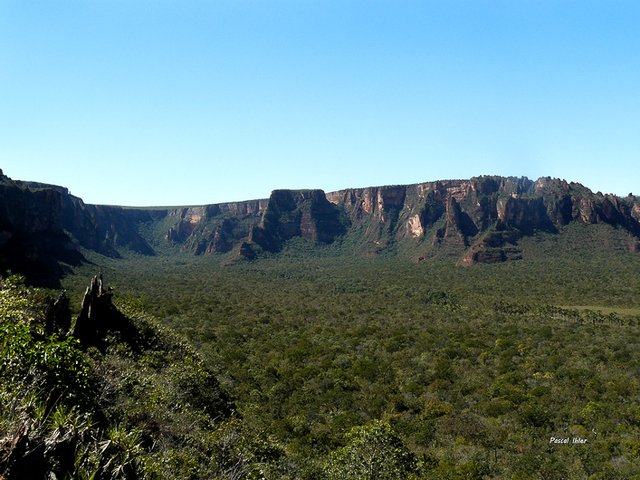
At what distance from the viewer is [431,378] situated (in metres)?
37.4

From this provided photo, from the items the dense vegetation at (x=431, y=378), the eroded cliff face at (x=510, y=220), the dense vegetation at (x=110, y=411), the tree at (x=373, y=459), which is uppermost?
the eroded cliff face at (x=510, y=220)

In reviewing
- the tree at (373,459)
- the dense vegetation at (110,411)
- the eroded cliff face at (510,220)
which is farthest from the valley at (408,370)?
the eroded cliff face at (510,220)

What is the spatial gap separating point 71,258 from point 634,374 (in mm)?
119069

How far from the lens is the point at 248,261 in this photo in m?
189

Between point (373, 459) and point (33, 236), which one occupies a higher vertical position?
point (33, 236)

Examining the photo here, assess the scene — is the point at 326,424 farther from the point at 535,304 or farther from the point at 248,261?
the point at 248,261

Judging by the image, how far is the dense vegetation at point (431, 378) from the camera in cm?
2259

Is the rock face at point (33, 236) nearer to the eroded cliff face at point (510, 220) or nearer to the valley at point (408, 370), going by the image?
the valley at point (408, 370)

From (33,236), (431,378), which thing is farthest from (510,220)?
(33,236)

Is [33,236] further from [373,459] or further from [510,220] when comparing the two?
[510,220]

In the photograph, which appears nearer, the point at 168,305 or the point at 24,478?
the point at 24,478

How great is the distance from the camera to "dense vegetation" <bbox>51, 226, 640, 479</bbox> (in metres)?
22.6

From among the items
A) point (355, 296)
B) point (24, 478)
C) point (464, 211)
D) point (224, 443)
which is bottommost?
point (355, 296)

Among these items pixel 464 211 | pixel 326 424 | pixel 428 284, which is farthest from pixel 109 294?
pixel 464 211
